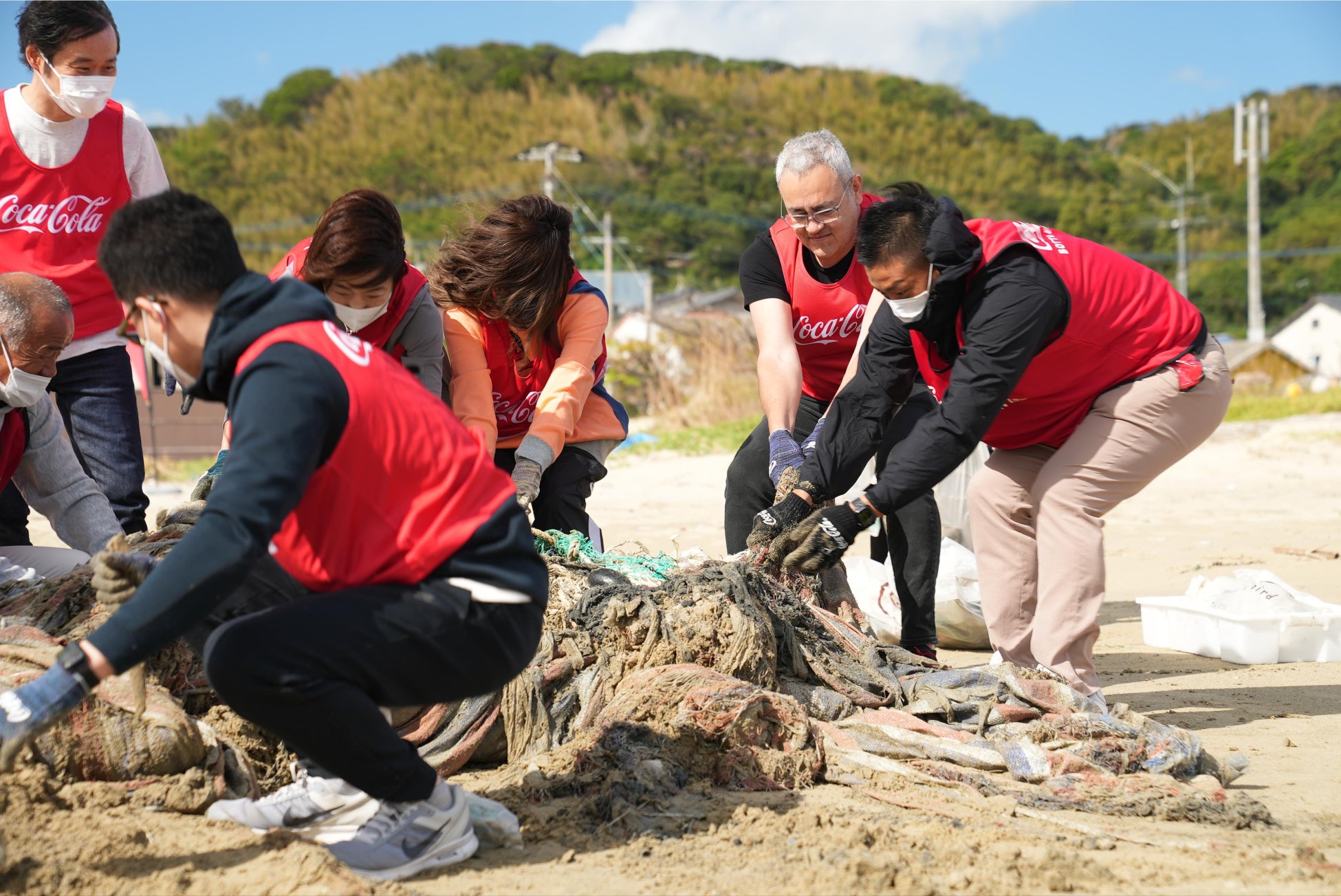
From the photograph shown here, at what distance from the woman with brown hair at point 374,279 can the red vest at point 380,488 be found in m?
1.01

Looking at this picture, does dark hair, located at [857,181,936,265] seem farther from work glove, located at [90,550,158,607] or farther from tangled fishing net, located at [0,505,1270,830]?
work glove, located at [90,550,158,607]

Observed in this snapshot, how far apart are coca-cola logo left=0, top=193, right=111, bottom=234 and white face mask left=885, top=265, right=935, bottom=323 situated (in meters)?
2.65

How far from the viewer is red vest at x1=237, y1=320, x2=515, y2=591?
213 centimetres

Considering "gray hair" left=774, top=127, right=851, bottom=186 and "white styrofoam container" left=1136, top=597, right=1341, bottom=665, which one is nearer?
"gray hair" left=774, top=127, right=851, bottom=186

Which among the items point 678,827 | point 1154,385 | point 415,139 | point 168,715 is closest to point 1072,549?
point 1154,385

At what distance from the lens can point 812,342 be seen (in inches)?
173

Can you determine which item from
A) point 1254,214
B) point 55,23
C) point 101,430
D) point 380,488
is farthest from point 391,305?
point 1254,214

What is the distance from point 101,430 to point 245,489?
2.19 m

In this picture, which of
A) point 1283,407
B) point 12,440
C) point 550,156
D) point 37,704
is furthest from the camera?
Result: point 550,156

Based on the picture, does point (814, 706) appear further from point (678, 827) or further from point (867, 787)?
point (678, 827)

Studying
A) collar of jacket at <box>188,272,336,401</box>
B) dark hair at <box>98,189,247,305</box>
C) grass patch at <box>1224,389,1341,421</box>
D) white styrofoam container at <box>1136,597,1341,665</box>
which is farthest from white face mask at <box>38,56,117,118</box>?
grass patch at <box>1224,389,1341,421</box>

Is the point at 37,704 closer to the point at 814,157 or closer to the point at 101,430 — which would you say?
the point at 101,430

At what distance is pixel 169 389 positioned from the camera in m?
3.43

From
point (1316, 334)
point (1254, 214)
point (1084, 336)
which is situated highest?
point (1254, 214)
